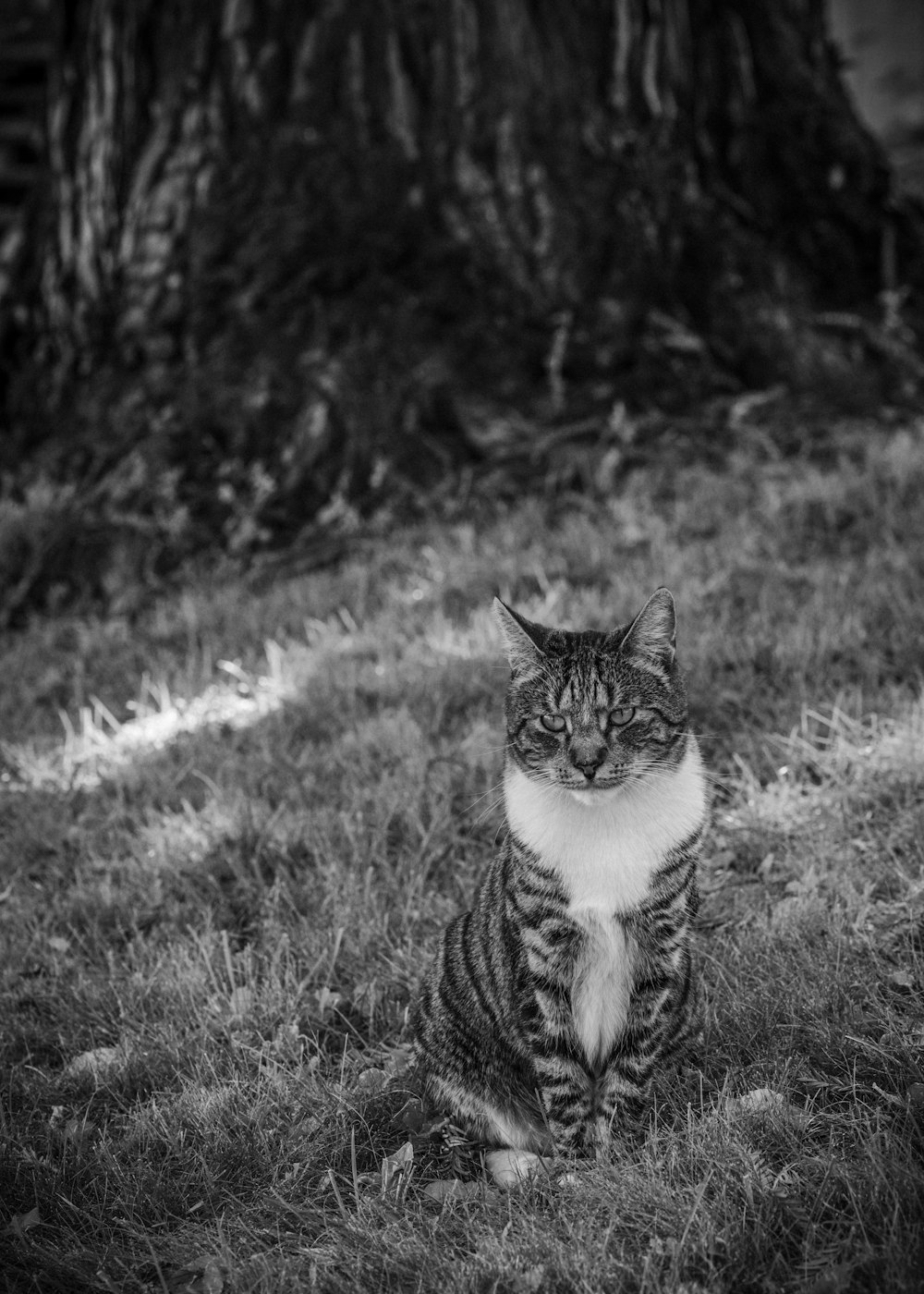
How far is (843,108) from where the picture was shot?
27.9 feet

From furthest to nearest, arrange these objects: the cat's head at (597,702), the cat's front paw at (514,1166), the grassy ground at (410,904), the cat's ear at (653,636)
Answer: the cat's ear at (653,636)
the cat's head at (597,702)
the cat's front paw at (514,1166)
the grassy ground at (410,904)

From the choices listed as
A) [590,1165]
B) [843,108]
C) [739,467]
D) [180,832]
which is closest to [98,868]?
[180,832]

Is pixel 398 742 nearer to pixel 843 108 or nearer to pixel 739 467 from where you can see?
pixel 739 467

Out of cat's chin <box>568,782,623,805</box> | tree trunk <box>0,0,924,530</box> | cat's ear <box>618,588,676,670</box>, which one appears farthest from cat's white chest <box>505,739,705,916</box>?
tree trunk <box>0,0,924,530</box>

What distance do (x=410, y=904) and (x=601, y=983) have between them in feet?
3.29

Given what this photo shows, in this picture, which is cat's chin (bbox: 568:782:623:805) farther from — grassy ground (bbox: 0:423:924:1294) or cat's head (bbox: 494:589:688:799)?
grassy ground (bbox: 0:423:924:1294)

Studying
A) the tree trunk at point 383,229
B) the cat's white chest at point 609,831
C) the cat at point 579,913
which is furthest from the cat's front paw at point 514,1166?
the tree trunk at point 383,229

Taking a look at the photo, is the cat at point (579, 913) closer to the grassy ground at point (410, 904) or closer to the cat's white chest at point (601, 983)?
the cat's white chest at point (601, 983)

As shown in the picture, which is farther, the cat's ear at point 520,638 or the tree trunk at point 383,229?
the tree trunk at point 383,229

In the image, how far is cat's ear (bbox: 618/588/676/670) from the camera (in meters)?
2.86

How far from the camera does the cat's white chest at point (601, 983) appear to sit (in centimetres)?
264

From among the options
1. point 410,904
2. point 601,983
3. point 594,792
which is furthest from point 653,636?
point 410,904

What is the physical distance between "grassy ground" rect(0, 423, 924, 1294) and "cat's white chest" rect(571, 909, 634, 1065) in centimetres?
21

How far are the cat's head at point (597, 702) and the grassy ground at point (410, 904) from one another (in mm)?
708
